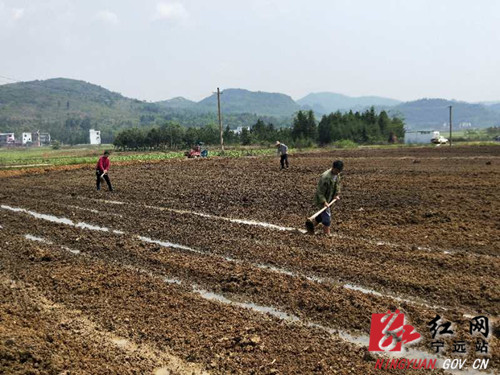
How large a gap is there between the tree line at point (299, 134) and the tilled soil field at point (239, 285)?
5810 cm

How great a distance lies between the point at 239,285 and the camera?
7.02 meters

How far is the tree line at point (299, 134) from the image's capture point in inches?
2911

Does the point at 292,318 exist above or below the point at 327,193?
below

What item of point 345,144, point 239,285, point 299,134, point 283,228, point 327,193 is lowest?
point 239,285

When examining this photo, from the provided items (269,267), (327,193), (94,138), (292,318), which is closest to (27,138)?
(94,138)

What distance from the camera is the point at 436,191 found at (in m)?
15.6

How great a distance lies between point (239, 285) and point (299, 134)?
68367 mm

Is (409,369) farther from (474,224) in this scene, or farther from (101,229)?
(101,229)

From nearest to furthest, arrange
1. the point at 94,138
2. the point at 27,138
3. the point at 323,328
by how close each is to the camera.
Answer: the point at 323,328 < the point at 94,138 < the point at 27,138

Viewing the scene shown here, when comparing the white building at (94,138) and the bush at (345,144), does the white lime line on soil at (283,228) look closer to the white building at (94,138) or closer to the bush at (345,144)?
the bush at (345,144)

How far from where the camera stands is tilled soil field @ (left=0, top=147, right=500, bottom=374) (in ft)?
16.2

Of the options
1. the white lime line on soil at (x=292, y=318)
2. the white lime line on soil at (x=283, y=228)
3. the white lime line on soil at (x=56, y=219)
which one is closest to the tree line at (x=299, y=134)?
the white lime line on soil at (x=56, y=219)

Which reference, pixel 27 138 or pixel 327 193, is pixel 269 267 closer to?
pixel 327 193

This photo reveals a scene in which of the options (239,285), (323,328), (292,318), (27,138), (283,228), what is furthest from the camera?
(27,138)
